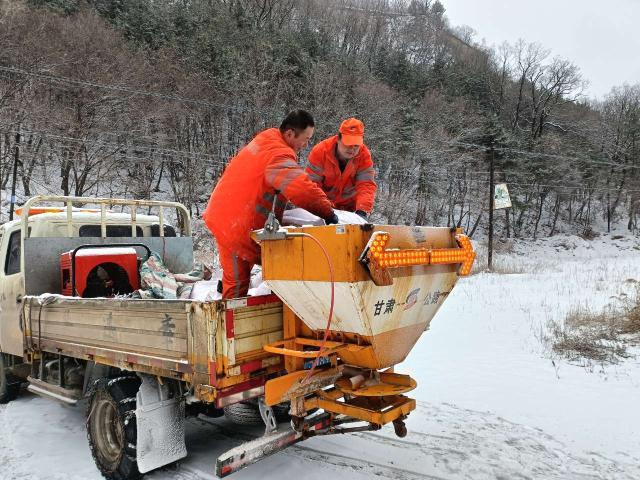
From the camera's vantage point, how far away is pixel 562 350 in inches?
268

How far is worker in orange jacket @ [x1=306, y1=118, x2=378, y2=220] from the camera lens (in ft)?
14.7

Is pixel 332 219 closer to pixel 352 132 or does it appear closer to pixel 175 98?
pixel 352 132

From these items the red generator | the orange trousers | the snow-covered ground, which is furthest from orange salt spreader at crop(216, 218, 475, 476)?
the red generator

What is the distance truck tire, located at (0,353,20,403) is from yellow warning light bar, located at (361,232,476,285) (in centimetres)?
536

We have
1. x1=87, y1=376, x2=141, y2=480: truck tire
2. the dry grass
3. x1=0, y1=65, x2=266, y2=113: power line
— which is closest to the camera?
x1=87, y1=376, x2=141, y2=480: truck tire

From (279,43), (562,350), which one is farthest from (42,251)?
(279,43)

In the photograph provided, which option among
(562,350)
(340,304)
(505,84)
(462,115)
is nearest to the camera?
(340,304)

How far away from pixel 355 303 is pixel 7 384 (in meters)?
5.23

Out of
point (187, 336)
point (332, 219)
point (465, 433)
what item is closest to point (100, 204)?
point (187, 336)

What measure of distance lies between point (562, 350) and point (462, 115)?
37670mm

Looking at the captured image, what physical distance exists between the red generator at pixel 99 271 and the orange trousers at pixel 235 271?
6.89ft

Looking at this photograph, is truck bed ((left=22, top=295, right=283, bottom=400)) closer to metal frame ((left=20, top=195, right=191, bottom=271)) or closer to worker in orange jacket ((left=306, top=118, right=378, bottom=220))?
worker in orange jacket ((left=306, top=118, right=378, bottom=220))

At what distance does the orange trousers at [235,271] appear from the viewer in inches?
143

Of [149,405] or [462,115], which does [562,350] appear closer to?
[149,405]
